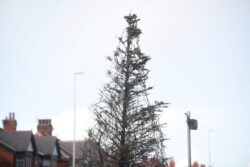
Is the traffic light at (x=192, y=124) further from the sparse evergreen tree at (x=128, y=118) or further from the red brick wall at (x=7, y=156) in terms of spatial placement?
the red brick wall at (x=7, y=156)

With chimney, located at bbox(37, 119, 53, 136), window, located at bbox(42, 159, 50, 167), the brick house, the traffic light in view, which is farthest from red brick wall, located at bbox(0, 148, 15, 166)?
the traffic light

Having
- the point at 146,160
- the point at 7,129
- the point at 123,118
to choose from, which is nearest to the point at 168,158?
the point at 146,160

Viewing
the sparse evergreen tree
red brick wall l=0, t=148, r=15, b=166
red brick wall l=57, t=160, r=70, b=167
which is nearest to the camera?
the sparse evergreen tree

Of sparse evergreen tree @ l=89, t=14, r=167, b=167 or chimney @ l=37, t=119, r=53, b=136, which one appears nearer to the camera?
sparse evergreen tree @ l=89, t=14, r=167, b=167

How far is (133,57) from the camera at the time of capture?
A: 1905cm

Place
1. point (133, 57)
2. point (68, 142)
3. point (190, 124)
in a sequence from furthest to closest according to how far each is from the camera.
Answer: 1. point (68, 142)
2. point (190, 124)
3. point (133, 57)

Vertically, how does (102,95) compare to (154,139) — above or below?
above

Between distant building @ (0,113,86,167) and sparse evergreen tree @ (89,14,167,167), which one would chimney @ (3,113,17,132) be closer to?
distant building @ (0,113,86,167)

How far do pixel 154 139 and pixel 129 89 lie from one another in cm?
218

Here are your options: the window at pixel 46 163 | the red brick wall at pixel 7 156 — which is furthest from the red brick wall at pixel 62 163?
the red brick wall at pixel 7 156

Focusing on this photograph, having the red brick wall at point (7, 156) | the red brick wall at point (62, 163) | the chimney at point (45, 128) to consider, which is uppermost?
the chimney at point (45, 128)

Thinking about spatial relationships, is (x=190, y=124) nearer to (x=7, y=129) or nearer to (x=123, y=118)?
(x=123, y=118)

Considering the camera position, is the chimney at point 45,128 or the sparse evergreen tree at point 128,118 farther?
the chimney at point 45,128

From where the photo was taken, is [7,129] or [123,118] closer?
[123,118]
